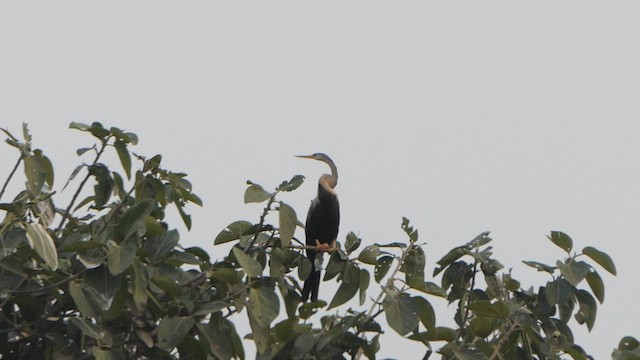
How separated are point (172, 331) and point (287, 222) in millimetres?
484


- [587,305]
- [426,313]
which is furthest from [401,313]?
[587,305]

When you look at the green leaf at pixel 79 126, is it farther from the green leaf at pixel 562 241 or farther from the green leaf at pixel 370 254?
the green leaf at pixel 562 241

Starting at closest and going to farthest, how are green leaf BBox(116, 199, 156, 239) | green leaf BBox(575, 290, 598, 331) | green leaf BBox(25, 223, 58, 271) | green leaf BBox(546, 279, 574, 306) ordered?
green leaf BBox(25, 223, 58, 271), green leaf BBox(116, 199, 156, 239), green leaf BBox(546, 279, 574, 306), green leaf BBox(575, 290, 598, 331)

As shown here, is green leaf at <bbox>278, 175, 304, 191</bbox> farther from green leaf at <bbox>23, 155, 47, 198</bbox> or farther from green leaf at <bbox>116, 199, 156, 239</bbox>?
green leaf at <bbox>23, 155, 47, 198</bbox>

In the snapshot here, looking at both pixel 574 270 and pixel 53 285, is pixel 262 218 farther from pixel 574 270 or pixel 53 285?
pixel 574 270

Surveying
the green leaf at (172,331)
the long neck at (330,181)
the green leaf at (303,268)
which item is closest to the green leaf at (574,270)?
the green leaf at (303,268)

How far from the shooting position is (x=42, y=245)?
8.29 ft

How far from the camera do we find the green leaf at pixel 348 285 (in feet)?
10.6

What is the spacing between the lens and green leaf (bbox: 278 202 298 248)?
3.03 metres


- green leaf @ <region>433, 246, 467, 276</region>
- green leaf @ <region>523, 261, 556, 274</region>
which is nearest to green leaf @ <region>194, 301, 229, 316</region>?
green leaf @ <region>433, 246, 467, 276</region>

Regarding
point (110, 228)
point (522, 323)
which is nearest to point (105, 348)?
point (110, 228)

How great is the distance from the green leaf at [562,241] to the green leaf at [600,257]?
4cm

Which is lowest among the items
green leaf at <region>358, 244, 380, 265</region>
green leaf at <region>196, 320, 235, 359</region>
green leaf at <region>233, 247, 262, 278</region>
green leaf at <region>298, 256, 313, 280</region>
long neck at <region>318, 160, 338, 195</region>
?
green leaf at <region>196, 320, 235, 359</region>

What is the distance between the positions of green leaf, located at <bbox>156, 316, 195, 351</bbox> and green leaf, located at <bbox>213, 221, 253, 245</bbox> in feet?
1.60
